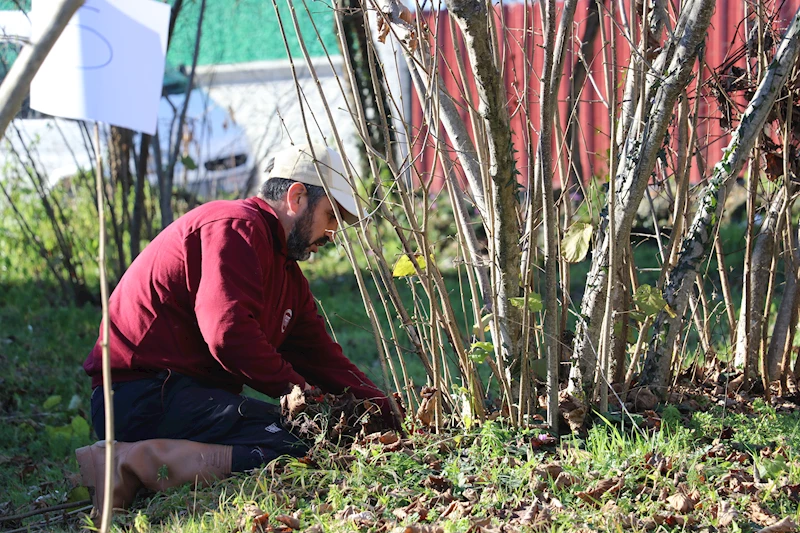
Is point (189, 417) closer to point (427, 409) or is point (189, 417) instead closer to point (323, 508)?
point (323, 508)

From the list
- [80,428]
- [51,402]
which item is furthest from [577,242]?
[51,402]

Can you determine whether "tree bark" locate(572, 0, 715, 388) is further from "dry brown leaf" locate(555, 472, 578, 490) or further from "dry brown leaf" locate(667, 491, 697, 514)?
"dry brown leaf" locate(667, 491, 697, 514)

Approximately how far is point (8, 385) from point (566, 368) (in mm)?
3437

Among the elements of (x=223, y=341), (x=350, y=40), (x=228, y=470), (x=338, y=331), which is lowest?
(x=338, y=331)

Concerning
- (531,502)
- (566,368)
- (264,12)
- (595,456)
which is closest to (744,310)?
(566,368)

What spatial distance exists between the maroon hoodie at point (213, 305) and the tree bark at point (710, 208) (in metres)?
0.98

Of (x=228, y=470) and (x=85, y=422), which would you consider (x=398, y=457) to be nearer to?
(x=228, y=470)

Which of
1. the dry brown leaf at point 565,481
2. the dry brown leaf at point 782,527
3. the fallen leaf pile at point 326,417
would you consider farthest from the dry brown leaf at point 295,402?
the dry brown leaf at point 782,527

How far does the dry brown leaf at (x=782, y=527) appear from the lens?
2.13 meters

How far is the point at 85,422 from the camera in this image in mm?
4102

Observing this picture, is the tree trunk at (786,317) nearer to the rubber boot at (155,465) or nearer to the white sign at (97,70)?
the rubber boot at (155,465)

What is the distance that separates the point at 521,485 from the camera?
2453mm

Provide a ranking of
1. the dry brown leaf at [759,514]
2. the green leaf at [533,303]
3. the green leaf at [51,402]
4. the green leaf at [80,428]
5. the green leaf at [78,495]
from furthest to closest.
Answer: the green leaf at [51,402], the green leaf at [80,428], the green leaf at [78,495], the green leaf at [533,303], the dry brown leaf at [759,514]

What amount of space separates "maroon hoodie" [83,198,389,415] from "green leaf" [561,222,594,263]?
2.77 feet
